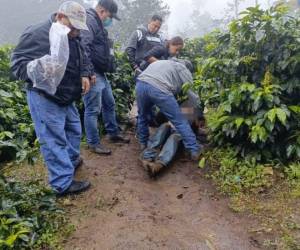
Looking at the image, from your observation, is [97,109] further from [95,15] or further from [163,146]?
[95,15]

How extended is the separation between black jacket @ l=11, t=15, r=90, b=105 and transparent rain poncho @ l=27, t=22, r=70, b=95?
11 centimetres

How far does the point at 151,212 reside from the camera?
13.7ft

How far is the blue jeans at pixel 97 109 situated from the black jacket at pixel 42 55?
994mm

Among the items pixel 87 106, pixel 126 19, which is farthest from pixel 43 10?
pixel 87 106

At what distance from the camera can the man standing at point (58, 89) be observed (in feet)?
12.9

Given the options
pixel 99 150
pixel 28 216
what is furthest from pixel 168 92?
pixel 28 216

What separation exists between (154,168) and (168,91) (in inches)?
41.7

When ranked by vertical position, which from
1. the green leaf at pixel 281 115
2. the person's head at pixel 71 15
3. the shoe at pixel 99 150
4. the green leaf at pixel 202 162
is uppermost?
the person's head at pixel 71 15

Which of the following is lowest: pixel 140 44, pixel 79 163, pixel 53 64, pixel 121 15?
pixel 121 15

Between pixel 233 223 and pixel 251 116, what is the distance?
1.55 meters

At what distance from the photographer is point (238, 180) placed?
471cm

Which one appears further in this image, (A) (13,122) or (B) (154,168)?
(A) (13,122)

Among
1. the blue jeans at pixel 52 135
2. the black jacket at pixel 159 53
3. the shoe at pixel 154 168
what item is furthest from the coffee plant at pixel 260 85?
the blue jeans at pixel 52 135

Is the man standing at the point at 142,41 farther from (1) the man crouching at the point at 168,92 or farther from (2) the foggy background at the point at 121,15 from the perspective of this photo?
(2) the foggy background at the point at 121,15
